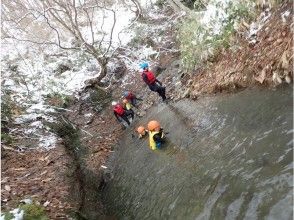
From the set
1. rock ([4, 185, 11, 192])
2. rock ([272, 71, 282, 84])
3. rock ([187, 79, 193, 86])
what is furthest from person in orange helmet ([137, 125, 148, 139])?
rock ([272, 71, 282, 84])

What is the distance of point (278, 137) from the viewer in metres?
6.55

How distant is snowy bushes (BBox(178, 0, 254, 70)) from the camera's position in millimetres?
10797

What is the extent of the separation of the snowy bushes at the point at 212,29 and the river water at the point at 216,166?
70.8 inches

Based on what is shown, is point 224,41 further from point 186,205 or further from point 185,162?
point 186,205

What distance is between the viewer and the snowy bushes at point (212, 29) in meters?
10.8

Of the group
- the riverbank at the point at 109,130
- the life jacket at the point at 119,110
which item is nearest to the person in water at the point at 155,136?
the riverbank at the point at 109,130

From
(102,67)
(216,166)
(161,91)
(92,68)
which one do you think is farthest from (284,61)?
(92,68)

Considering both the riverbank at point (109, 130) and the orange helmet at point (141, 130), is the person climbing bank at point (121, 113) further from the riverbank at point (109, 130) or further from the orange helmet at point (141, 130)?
the orange helmet at point (141, 130)

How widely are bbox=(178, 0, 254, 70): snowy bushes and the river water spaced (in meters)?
1.80

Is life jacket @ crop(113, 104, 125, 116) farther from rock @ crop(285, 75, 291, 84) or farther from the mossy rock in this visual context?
rock @ crop(285, 75, 291, 84)

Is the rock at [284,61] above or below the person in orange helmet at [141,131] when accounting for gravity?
below

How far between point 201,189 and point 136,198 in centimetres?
211

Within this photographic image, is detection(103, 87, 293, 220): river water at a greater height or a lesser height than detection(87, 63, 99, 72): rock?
lesser

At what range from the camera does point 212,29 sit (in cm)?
1173
